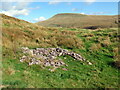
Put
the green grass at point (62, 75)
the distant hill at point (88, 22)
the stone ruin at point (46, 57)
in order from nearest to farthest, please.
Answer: the green grass at point (62, 75), the stone ruin at point (46, 57), the distant hill at point (88, 22)

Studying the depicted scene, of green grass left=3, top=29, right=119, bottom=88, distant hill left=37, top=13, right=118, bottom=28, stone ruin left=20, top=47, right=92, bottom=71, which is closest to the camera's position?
green grass left=3, top=29, right=119, bottom=88

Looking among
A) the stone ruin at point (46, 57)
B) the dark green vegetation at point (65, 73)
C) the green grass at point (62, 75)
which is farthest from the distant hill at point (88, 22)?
the green grass at point (62, 75)

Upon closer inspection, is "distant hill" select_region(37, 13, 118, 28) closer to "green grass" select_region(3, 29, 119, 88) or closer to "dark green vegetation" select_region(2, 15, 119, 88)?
"dark green vegetation" select_region(2, 15, 119, 88)

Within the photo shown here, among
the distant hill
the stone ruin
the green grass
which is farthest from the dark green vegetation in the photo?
the distant hill

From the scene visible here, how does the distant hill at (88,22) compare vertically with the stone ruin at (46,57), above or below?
above

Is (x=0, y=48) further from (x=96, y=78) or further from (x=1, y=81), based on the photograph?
(x=96, y=78)

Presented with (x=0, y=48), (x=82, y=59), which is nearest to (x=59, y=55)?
(x=82, y=59)

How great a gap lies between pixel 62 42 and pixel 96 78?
839 centimetres

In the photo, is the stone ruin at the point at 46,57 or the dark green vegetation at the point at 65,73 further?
the stone ruin at the point at 46,57

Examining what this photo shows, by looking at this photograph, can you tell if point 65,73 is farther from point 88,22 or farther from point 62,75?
point 88,22

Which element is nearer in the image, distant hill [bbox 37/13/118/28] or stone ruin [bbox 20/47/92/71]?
stone ruin [bbox 20/47/92/71]

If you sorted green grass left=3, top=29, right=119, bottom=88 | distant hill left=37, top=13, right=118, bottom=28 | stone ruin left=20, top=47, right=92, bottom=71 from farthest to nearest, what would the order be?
distant hill left=37, top=13, right=118, bottom=28 → stone ruin left=20, top=47, right=92, bottom=71 → green grass left=3, top=29, right=119, bottom=88

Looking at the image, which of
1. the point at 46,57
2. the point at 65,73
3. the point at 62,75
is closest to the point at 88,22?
the point at 46,57

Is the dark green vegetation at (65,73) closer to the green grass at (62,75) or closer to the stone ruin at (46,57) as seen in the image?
the green grass at (62,75)
